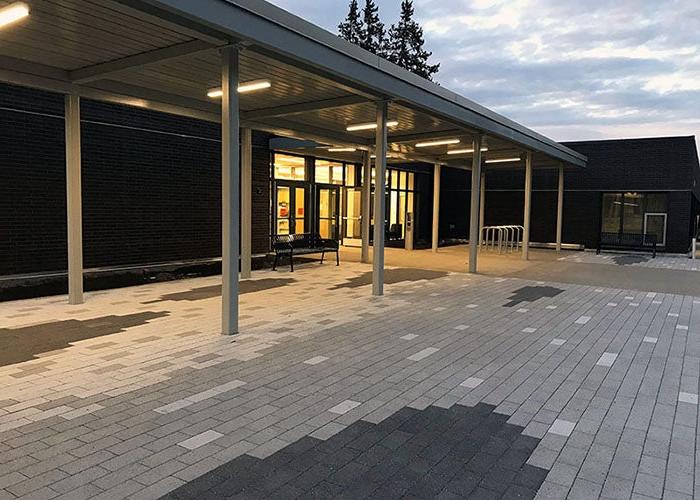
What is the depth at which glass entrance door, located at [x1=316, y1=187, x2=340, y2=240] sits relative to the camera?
744 inches

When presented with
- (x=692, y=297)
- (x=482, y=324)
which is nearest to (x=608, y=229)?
(x=692, y=297)

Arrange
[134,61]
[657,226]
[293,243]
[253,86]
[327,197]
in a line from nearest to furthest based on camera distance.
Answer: [134,61] < [253,86] < [293,243] < [327,197] < [657,226]

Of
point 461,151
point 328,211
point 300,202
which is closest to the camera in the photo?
point 461,151

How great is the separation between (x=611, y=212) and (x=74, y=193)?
2068cm

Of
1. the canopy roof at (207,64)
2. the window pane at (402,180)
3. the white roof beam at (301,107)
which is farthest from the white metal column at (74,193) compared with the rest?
the window pane at (402,180)

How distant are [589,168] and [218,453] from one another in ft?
73.5

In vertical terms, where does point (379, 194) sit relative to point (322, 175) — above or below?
below

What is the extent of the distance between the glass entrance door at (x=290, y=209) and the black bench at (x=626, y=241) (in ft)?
39.9

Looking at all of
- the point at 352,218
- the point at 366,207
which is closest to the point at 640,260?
the point at 366,207

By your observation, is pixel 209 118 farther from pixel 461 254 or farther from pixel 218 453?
pixel 461 254

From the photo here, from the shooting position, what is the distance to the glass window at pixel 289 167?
53.7 ft

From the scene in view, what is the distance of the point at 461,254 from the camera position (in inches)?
750

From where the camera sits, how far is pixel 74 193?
316 inches

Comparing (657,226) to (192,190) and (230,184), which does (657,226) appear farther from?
(230,184)
